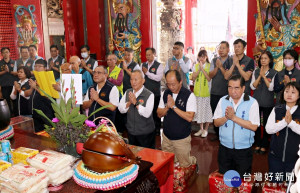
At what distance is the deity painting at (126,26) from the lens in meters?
6.12

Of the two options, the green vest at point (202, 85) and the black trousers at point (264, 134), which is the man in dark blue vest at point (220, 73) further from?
the black trousers at point (264, 134)

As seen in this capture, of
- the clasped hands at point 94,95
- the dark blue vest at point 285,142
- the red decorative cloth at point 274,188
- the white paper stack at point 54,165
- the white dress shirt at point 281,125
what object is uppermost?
the clasped hands at point 94,95

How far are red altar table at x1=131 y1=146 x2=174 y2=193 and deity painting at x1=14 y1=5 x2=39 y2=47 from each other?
5606 mm

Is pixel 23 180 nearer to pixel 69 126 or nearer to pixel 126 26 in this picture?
pixel 69 126

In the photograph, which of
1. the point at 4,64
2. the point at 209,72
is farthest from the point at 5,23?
the point at 209,72

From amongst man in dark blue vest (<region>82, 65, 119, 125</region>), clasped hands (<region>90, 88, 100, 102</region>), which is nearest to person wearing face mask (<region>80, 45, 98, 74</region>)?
man in dark blue vest (<region>82, 65, 119, 125</region>)

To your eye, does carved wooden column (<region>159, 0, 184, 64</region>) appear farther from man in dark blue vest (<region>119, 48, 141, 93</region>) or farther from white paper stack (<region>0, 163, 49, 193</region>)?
white paper stack (<region>0, 163, 49, 193</region>)

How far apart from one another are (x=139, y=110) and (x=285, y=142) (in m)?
1.46

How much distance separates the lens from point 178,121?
312 centimetres

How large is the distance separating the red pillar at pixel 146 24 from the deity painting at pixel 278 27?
217 centimetres

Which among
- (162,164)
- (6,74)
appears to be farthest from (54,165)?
(6,74)

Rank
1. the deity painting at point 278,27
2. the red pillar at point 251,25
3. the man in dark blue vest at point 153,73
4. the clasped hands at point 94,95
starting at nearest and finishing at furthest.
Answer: the clasped hands at point 94,95 < the deity painting at point 278,27 < the red pillar at point 251,25 < the man in dark blue vest at point 153,73

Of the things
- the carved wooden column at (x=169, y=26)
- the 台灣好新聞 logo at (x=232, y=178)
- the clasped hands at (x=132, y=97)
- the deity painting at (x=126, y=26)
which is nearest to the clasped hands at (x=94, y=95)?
the clasped hands at (x=132, y=97)

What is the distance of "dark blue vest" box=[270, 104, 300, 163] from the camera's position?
272cm
